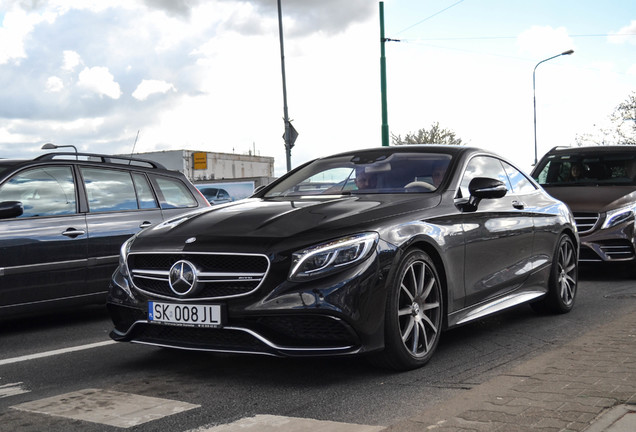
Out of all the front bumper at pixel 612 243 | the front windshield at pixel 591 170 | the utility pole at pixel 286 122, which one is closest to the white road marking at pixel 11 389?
the front bumper at pixel 612 243

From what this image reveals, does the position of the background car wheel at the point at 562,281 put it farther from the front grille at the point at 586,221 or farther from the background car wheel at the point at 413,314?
the front grille at the point at 586,221

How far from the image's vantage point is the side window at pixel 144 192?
8.25 meters

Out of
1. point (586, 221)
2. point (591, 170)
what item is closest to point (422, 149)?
point (586, 221)

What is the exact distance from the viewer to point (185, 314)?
4.86 m

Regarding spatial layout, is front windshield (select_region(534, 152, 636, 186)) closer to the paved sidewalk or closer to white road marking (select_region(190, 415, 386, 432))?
the paved sidewalk

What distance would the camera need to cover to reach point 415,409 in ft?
14.1

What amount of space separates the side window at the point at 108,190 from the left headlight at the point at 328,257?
11.5 ft

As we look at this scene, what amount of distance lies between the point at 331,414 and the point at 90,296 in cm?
384

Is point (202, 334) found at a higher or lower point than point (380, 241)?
lower

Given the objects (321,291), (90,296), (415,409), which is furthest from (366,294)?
(90,296)

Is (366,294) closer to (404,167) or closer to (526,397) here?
(526,397)

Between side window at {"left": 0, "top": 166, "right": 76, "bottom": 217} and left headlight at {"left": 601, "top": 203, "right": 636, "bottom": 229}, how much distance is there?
6.29 metres

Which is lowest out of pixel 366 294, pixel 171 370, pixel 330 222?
pixel 171 370

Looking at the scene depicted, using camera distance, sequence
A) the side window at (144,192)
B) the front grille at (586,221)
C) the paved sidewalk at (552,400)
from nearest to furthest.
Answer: the paved sidewalk at (552,400) → the side window at (144,192) → the front grille at (586,221)
